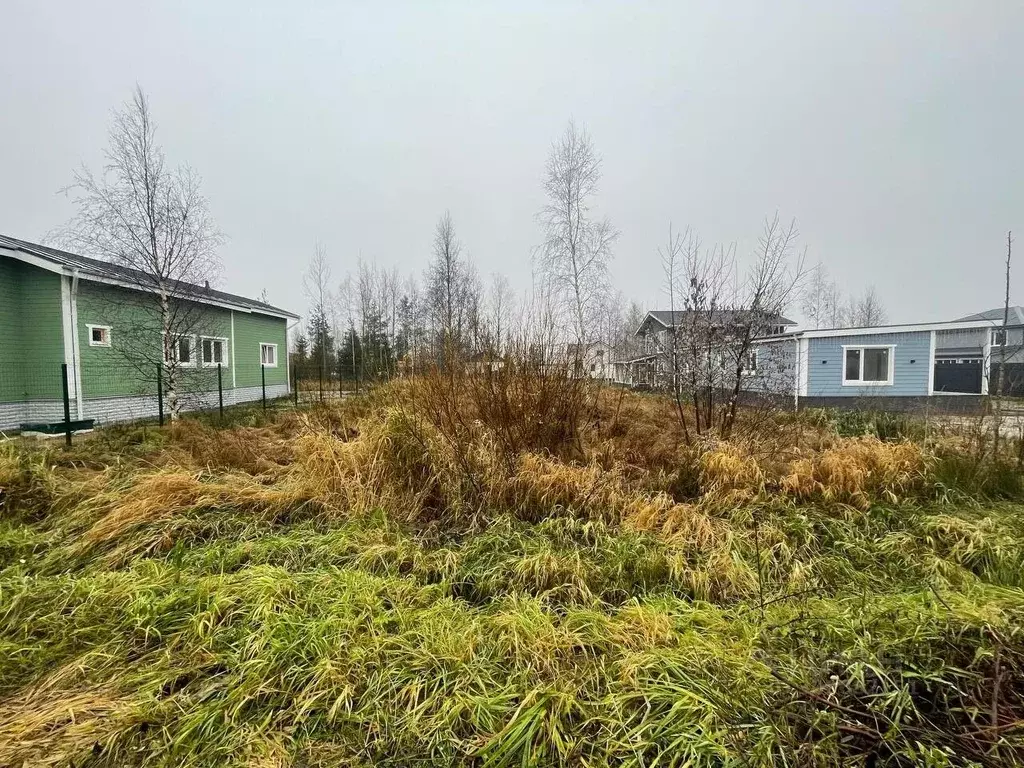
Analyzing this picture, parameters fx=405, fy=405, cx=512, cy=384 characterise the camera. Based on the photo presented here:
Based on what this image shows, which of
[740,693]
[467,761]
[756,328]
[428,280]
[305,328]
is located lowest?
[467,761]

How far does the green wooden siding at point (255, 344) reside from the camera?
49.5 ft

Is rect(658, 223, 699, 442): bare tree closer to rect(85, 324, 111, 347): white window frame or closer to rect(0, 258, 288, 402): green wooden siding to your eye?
rect(0, 258, 288, 402): green wooden siding

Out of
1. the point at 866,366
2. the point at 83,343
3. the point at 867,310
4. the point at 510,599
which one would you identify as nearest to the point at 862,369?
the point at 866,366

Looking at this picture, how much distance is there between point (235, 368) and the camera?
14.8 metres

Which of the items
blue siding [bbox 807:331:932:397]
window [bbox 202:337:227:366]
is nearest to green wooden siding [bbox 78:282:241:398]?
window [bbox 202:337:227:366]

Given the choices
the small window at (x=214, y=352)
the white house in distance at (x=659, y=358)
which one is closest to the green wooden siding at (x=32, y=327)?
the small window at (x=214, y=352)

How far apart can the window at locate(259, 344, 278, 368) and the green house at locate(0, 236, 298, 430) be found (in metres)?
4.62

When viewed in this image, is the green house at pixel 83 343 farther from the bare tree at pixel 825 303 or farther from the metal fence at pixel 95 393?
the bare tree at pixel 825 303

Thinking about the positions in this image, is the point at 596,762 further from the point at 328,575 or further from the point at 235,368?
the point at 235,368

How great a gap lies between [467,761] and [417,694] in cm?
34

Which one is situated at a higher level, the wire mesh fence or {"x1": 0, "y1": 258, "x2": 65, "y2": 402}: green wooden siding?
{"x1": 0, "y1": 258, "x2": 65, "y2": 402}: green wooden siding

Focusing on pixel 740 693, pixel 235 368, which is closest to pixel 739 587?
pixel 740 693

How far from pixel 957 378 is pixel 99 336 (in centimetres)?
3191

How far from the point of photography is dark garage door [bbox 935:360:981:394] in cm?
1829
